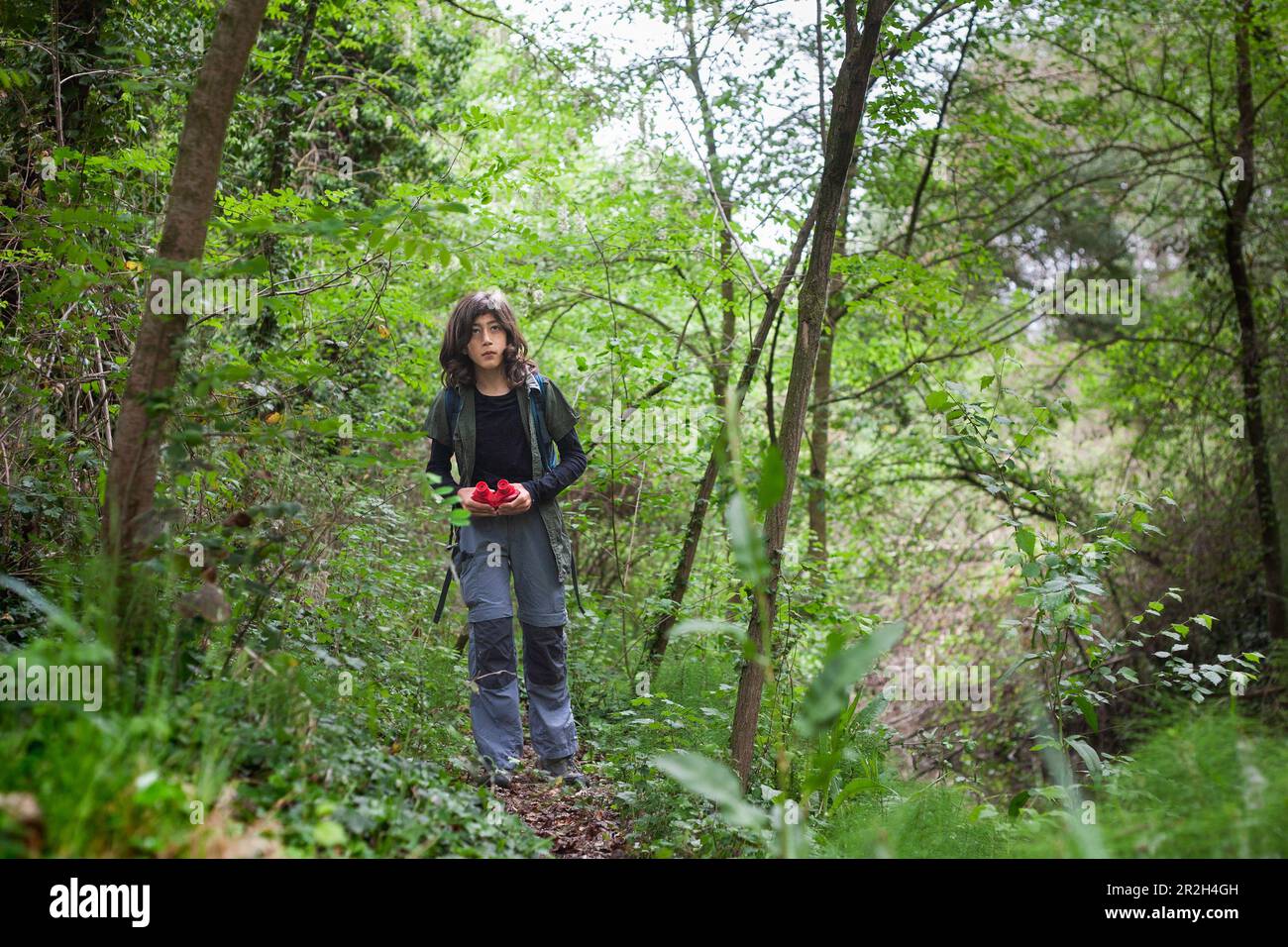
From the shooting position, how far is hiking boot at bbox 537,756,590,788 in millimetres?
4520

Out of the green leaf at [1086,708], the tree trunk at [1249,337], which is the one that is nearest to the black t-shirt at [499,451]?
the green leaf at [1086,708]

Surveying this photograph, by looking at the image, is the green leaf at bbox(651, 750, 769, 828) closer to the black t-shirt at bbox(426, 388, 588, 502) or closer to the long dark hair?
the black t-shirt at bbox(426, 388, 588, 502)

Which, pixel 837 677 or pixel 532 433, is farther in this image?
pixel 532 433

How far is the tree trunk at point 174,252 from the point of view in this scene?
299 cm

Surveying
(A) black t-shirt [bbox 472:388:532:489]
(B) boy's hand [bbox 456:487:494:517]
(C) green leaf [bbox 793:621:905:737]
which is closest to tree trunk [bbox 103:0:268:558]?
(B) boy's hand [bbox 456:487:494:517]

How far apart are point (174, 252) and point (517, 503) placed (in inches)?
72.7

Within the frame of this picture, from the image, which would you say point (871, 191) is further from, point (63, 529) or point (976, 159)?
point (63, 529)

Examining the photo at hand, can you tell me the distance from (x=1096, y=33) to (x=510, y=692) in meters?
8.46

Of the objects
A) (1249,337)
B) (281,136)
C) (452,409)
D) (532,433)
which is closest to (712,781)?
(532,433)

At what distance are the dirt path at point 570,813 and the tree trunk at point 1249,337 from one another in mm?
6651

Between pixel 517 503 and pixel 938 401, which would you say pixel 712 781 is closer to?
pixel 517 503

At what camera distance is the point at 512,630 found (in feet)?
14.9

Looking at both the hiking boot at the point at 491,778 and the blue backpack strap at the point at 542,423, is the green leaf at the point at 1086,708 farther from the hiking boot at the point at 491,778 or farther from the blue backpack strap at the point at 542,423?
the blue backpack strap at the point at 542,423
